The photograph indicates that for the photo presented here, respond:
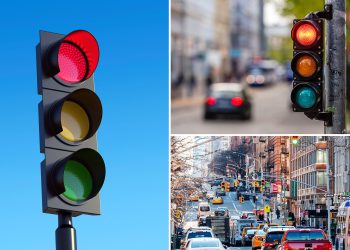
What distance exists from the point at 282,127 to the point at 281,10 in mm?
8701

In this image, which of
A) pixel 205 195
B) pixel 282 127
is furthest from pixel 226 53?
pixel 205 195

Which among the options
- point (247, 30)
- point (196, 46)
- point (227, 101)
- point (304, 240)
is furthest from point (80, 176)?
point (247, 30)

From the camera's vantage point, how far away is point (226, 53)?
4929 inches

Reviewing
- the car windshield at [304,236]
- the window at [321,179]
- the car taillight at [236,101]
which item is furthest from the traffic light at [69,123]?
the car taillight at [236,101]

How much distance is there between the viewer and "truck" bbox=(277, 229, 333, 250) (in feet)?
66.8

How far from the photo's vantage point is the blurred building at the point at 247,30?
458 ft

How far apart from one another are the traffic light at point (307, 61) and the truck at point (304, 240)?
35.4ft

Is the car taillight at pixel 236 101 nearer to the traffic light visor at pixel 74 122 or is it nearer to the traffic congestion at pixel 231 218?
the traffic congestion at pixel 231 218

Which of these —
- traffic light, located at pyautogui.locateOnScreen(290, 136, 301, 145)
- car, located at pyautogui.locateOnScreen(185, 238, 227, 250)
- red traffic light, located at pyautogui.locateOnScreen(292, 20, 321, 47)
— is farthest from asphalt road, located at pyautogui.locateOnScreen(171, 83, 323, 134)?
red traffic light, located at pyautogui.locateOnScreen(292, 20, 321, 47)

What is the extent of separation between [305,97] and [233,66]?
11319 cm

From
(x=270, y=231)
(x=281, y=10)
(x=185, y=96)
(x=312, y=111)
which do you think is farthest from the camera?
(x=185, y=96)

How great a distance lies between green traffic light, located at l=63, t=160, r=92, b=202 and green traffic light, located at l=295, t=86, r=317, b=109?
5.50 metres

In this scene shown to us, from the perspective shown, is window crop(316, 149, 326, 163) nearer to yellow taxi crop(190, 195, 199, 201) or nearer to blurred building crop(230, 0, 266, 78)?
yellow taxi crop(190, 195, 199, 201)

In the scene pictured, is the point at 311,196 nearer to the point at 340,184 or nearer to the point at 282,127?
the point at 340,184
